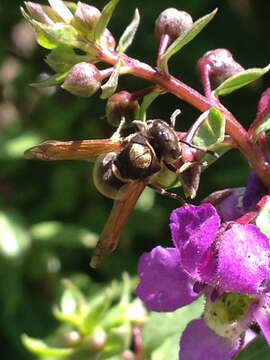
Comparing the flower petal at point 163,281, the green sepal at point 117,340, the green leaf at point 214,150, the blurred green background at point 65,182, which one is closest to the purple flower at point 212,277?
the flower petal at point 163,281

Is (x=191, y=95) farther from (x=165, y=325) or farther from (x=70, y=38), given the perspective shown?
(x=165, y=325)

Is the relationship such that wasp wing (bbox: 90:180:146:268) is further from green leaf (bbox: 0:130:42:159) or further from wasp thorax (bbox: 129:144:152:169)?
green leaf (bbox: 0:130:42:159)

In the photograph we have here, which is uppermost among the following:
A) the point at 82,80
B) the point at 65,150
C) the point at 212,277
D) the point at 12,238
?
the point at 82,80

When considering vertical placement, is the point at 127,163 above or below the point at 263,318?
above

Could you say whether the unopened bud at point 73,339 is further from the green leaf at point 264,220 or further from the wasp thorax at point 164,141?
the green leaf at point 264,220

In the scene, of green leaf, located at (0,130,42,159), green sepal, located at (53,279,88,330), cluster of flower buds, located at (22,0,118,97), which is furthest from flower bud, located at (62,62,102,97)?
green leaf, located at (0,130,42,159)

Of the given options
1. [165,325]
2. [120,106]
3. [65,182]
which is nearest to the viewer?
[120,106]

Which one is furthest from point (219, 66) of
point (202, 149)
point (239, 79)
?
point (202, 149)
